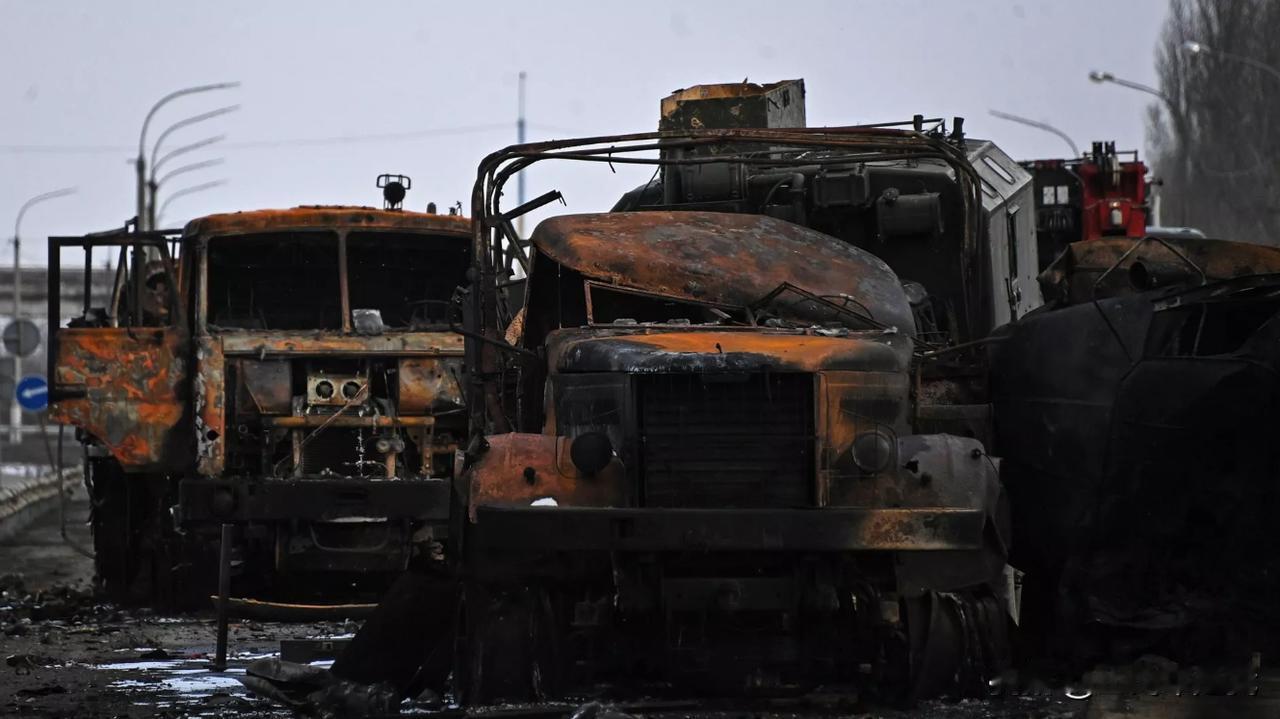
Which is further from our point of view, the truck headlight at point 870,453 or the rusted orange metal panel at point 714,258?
the rusted orange metal panel at point 714,258

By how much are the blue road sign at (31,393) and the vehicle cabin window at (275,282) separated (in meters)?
14.5

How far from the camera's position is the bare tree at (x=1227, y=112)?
64.0m

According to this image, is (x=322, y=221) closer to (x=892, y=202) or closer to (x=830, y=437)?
(x=892, y=202)

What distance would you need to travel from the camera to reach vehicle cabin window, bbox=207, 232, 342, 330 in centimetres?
1598

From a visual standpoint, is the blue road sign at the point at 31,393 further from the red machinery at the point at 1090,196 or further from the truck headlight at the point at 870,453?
the truck headlight at the point at 870,453

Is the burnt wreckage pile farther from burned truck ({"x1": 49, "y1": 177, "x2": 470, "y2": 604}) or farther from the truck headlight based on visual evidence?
burned truck ({"x1": 49, "y1": 177, "x2": 470, "y2": 604})

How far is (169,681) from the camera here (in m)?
Result: 11.6

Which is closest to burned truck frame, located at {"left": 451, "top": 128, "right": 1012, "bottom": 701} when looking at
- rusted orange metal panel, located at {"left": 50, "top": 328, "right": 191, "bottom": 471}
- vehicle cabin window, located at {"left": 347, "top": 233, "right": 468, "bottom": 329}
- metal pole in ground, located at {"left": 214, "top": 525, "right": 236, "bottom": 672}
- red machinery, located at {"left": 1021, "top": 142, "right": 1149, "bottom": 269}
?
metal pole in ground, located at {"left": 214, "top": 525, "right": 236, "bottom": 672}

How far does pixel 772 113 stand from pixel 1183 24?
5707cm

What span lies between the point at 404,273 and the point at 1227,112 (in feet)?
187

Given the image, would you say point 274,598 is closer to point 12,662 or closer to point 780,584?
point 12,662

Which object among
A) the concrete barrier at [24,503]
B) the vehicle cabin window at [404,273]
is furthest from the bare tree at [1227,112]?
the vehicle cabin window at [404,273]

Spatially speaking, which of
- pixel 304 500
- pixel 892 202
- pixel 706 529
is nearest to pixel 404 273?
pixel 304 500

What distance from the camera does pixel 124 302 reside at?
661 inches
